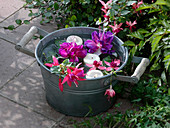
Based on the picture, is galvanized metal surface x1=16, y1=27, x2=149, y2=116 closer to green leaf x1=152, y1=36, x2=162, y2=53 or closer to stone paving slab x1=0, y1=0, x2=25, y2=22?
green leaf x1=152, y1=36, x2=162, y2=53

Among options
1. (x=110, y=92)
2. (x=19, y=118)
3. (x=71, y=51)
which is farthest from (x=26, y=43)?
(x=110, y=92)

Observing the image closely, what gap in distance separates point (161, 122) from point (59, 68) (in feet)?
3.18

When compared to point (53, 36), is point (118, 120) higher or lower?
lower

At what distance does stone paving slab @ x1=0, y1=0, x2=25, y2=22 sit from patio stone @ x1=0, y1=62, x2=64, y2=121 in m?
1.01

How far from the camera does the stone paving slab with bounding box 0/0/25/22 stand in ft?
11.9

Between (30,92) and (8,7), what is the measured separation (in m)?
1.47

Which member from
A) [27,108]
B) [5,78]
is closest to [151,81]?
[27,108]

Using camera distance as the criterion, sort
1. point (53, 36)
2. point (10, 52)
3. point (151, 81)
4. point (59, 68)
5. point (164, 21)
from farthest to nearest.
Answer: point (10, 52)
point (151, 81)
point (53, 36)
point (164, 21)
point (59, 68)

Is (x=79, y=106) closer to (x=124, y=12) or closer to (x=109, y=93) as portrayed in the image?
(x=109, y=93)

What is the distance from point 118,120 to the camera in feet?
7.72

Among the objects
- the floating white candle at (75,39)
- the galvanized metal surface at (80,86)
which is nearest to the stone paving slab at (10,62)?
the galvanized metal surface at (80,86)

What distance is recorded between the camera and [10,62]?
301 centimetres

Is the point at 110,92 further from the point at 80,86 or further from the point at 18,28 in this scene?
the point at 18,28

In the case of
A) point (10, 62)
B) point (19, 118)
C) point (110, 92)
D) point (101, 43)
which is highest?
point (101, 43)
